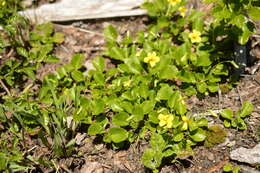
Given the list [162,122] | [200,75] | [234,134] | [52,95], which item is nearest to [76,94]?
[52,95]

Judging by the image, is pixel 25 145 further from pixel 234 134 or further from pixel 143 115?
pixel 234 134

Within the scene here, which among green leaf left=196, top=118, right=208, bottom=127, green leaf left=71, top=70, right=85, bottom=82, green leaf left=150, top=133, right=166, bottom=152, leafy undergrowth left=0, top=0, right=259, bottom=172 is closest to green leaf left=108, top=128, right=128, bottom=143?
leafy undergrowth left=0, top=0, right=259, bottom=172

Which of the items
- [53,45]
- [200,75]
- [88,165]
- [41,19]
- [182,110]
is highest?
[41,19]

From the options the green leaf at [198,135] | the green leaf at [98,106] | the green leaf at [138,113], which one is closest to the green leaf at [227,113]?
the green leaf at [198,135]

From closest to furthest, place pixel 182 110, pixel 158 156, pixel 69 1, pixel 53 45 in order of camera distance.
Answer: pixel 158 156
pixel 182 110
pixel 53 45
pixel 69 1

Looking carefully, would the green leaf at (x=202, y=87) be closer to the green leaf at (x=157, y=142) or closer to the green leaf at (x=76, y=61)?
the green leaf at (x=157, y=142)

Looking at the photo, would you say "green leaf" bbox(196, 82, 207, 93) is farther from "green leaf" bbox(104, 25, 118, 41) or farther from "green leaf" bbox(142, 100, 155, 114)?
"green leaf" bbox(104, 25, 118, 41)

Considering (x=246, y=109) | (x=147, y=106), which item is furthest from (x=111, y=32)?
(x=246, y=109)

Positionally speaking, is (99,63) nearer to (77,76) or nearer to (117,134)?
(77,76)
